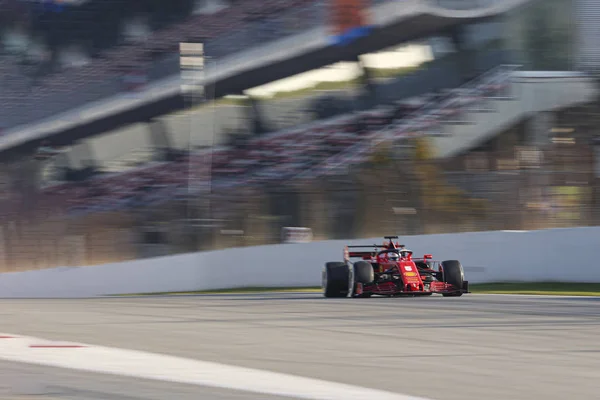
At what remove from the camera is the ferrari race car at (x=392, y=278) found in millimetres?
12375

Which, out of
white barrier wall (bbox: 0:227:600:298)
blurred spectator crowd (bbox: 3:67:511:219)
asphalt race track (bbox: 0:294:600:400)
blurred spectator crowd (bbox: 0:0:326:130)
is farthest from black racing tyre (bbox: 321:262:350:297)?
blurred spectator crowd (bbox: 0:0:326:130)

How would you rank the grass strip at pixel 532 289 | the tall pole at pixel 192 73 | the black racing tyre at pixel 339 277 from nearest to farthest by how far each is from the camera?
the black racing tyre at pixel 339 277, the grass strip at pixel 532 289, the tall pole at pixel 192 73

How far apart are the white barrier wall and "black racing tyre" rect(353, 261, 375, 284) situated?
4.39 m

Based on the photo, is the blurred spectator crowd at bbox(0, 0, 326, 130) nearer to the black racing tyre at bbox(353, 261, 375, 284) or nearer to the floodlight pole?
the floodlight pole

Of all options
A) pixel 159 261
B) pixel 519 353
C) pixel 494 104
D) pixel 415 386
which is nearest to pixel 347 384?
pixel 415 386

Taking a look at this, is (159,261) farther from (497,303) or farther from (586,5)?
(586,5)

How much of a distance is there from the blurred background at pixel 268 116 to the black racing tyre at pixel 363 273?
17.3 feet

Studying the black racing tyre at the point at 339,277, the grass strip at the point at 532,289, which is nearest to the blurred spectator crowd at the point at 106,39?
the grass strip at the point at 532,289

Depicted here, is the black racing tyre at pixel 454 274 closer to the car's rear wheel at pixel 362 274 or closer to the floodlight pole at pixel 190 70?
the car's rear wheel at pixel 362 274

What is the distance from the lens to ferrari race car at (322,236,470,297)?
487 inches

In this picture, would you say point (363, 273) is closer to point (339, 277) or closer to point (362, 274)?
point (362, 274)

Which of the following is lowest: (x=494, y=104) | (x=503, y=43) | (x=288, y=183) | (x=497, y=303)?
(x=497, y=303)

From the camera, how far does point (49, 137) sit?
22.3m

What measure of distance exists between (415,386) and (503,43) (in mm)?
18067
